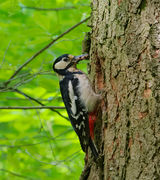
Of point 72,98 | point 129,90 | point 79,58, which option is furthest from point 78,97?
point 129,90

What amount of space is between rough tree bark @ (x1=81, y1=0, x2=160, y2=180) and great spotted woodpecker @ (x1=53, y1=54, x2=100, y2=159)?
1.09 ft

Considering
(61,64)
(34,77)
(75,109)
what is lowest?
(75,109)

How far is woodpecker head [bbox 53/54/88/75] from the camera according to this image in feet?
13.2

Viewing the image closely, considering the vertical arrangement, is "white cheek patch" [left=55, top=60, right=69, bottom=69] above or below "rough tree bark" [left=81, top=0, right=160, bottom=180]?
below

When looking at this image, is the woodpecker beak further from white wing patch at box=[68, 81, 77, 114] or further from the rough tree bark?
the rough tree bark

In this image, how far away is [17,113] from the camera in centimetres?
557

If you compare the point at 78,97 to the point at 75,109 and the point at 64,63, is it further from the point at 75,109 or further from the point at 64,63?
the point at 64,63

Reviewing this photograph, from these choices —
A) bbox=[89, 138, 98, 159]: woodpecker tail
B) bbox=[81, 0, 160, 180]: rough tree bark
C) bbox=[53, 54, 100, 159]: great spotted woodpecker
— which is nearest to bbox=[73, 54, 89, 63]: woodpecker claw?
bbox=[53, 54, 100, 159]: great spotted woodpecker

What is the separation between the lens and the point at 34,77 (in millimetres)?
3992

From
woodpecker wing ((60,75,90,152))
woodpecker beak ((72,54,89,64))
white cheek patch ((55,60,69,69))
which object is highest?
woodpecker beak ((72,54,89,64))

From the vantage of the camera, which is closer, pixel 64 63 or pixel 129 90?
pixel 129 90

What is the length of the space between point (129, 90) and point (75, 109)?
125 cm

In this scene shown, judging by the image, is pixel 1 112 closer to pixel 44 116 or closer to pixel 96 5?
pixel 44 116

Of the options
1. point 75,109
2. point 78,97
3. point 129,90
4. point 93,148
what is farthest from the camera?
point 78,97
